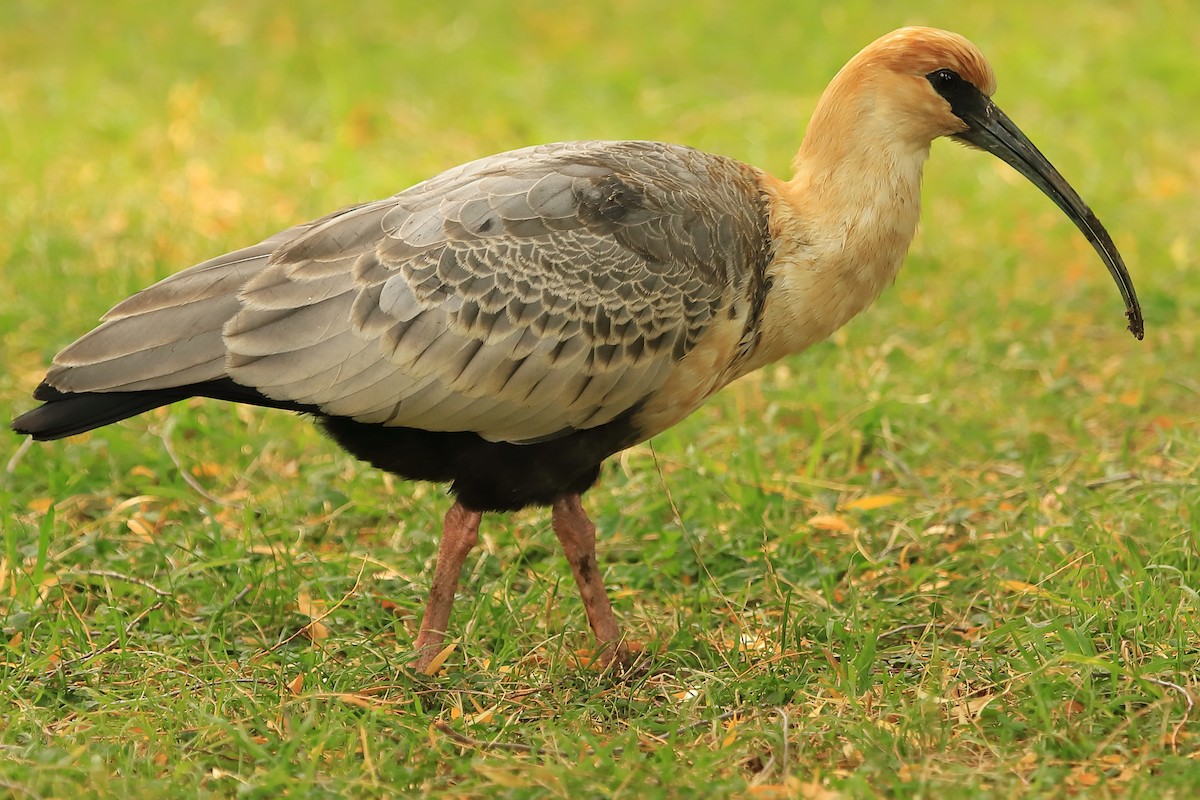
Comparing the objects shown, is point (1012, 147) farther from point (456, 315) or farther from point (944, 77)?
point (456, 315)

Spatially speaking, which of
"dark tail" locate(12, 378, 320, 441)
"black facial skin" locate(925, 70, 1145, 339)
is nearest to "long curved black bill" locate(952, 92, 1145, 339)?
"black facial skin" locate(925, 70, 1145, 339)

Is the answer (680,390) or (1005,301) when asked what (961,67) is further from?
(1005,301)

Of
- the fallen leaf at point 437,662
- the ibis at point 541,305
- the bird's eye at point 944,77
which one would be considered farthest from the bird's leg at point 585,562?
the bird's eye at point 944,77

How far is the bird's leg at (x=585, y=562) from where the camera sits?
470cm

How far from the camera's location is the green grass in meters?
3.86

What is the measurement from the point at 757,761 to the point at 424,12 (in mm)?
9442

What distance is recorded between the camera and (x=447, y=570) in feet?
15.1

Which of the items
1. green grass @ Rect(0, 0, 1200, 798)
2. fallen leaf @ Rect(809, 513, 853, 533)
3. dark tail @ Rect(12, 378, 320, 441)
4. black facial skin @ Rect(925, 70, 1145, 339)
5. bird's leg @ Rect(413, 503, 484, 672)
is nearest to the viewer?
green grass @ Rect(0, 0, 1200, 798)

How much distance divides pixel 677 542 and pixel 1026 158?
5.86 feet

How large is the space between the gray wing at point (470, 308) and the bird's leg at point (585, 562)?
37 centimetres

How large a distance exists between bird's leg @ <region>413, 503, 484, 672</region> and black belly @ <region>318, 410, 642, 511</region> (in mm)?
111

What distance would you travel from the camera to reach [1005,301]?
24.2 ft

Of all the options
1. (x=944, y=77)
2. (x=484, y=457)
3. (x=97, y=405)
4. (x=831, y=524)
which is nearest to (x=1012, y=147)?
(x=944, y=77)

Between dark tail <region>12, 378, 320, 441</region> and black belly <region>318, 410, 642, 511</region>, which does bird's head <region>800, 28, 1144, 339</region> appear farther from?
dark tail <region>12, 378, 320, 441</region>
